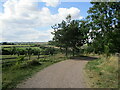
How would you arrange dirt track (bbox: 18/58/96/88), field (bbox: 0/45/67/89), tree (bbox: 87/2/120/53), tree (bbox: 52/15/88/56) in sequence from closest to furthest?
dirt track (bbox: 18/58/96/88) → field (bbox: 0/45/67/89) → tree (bbox: 87/2/120/53) → tree (bbox: 52/15/88/56)

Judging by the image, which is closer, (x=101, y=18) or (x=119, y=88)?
(x=119, y=88)

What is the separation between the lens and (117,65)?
1106 cm

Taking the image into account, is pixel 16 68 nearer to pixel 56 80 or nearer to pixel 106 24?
pixel 56 80

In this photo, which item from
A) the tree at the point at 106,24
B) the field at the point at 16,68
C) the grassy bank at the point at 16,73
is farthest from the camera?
the tree at the point at 106,24

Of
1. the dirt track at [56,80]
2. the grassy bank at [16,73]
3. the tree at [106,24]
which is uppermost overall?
the tree at [106,24]

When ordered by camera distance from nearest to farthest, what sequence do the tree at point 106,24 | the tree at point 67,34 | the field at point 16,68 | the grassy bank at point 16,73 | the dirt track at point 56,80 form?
the dirt track at point 56,80 → the grassy bank at point 16,73 → the field at point 16,68 → the tree at point 106,24 → the tree at point 67,34

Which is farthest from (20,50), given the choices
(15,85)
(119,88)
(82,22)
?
(119,88)

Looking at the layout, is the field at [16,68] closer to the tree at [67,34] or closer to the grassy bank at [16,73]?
the grassy bank at [16,73]

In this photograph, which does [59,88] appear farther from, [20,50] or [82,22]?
[20,50]

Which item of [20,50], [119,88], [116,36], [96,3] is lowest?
[119,88]

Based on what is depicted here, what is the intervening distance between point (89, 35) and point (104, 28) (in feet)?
7.87

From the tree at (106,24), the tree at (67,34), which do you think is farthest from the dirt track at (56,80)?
the tree at (67,34)

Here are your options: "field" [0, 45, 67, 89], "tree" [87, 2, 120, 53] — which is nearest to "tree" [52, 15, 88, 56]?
"field" [0, 45, 67, 89]

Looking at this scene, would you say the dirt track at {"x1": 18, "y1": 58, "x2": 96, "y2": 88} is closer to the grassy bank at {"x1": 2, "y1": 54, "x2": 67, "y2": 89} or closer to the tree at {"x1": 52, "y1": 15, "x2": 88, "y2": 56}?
the grassy bank at {"x1": 2, "y1": 54, "x2": 67, "y2": 89}
